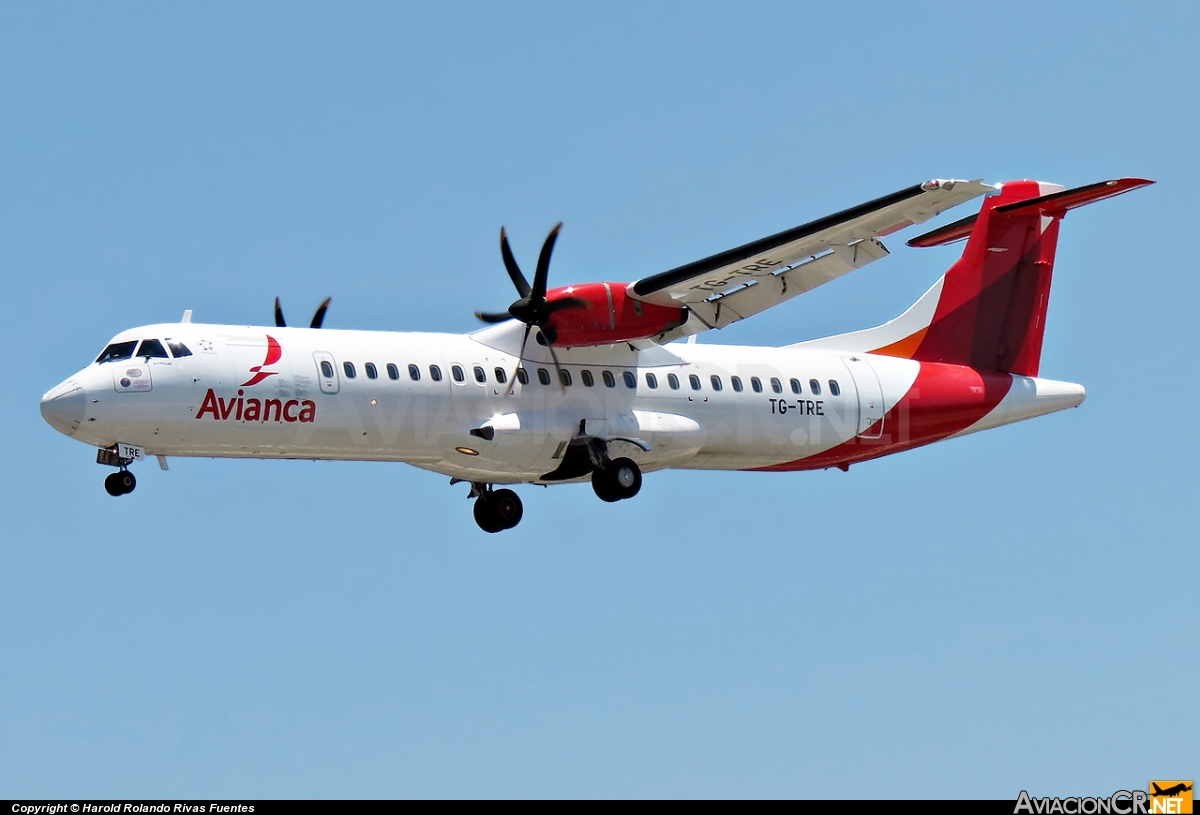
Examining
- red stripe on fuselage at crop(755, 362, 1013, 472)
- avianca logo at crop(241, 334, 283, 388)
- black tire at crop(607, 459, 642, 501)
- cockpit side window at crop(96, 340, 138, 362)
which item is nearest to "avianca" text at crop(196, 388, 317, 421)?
avianca logo at crop(241, 334, 283, 388)

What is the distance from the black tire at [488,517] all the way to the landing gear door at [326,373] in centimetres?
343

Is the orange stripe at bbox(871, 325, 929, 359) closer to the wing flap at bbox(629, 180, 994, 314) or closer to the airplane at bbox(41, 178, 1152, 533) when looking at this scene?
the airplane at bbox(41, 178, 1152, 533)

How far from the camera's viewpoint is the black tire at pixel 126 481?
1886cm

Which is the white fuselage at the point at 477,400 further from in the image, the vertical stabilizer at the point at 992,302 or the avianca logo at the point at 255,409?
the vertical stabilizer at the point at 992,302

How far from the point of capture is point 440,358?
20.6 metres

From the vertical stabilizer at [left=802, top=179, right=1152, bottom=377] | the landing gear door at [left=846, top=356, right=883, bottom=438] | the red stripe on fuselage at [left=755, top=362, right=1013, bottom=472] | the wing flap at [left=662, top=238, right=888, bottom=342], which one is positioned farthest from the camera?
the vertical stabilizer at [left=802, top=179, right=1152, bottom=377]

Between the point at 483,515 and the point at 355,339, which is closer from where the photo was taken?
the point at 355,339

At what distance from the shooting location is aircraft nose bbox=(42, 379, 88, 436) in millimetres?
18547

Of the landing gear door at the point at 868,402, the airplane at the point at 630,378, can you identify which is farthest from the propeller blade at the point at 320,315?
the landing gear door at the point at 868,402

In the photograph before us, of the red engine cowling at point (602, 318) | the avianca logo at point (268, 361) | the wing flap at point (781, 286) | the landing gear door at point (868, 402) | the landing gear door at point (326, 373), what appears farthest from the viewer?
the landing gear door at point (868, 402)

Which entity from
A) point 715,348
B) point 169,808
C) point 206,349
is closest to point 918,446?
point 715,348

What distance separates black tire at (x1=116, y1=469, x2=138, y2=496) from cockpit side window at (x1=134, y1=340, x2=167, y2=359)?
1317mm

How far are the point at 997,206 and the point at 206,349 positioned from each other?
11340 mm

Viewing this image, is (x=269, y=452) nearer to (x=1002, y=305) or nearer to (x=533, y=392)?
(x=533, y=392)
